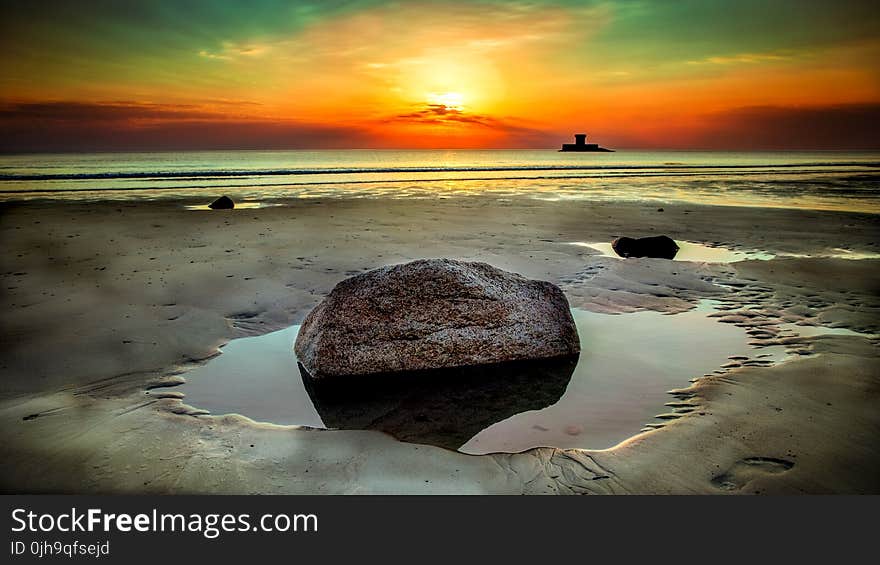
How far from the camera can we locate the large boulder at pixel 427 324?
4.34m

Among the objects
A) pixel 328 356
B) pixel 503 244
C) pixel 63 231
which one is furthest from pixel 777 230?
pixel 63 231

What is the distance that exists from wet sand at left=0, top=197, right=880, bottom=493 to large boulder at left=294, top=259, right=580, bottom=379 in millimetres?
864

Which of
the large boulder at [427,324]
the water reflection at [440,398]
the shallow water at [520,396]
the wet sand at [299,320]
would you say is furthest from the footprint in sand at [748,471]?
the large boulder at [427,324]

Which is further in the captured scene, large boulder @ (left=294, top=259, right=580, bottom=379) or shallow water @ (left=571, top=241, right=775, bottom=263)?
shallow water @ (left=571, top=241, right=775, bottom=263)

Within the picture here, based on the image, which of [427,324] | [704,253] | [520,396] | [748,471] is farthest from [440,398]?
[704,253]

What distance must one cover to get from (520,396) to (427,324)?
3.16 feet

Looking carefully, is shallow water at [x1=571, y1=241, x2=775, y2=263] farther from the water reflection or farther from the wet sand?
the water reflection

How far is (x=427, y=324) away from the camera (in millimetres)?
4438

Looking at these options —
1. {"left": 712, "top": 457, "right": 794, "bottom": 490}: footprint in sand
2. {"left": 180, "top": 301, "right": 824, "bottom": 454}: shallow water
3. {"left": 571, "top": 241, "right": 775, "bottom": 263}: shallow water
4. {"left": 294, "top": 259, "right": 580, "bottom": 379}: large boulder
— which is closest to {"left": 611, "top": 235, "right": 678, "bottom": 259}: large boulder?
{"left": 571, "top": 241, "right": 775, "bottom": 263}: shallow water

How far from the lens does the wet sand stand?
2914 mm

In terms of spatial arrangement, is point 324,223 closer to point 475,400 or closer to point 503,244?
point 503,244

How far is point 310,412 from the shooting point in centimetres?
373

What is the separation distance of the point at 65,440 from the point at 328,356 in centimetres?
176

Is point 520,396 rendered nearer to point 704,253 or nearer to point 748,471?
point 748,471
